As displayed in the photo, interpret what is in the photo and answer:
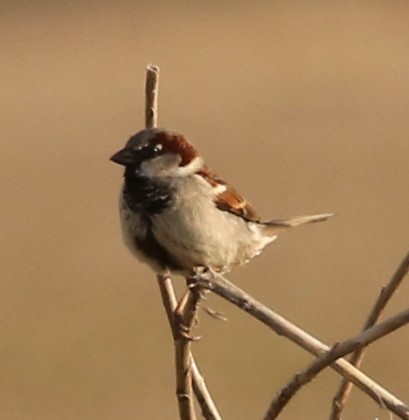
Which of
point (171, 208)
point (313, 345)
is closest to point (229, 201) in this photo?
point (171, 208)

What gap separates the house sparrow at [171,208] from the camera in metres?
2.80

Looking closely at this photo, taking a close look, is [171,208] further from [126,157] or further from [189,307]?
[189,307]

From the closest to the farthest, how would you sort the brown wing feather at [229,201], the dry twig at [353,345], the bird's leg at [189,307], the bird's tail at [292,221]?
the dry twig at [353,345]
the bird's leg at [189,307]
the brown wing feather at [229,201]
the bird's tail at [292,221]

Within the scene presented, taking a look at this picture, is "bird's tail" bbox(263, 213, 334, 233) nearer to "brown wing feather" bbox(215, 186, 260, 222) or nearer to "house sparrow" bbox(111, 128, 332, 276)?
"brown wing feather" bbox(215, 186, 260, 222)

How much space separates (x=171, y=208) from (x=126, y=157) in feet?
0.44

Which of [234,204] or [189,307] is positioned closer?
[189,307]

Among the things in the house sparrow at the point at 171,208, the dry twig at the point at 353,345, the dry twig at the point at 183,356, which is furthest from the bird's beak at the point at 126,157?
the dry twig at the point at 353,345

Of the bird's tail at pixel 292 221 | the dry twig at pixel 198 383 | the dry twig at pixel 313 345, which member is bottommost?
the bird's tail at pixel 292 221

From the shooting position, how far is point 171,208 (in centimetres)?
285

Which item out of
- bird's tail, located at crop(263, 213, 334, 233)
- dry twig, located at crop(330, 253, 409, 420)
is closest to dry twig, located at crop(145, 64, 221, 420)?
dry twig, located at crop(330, 253, 409, 420)

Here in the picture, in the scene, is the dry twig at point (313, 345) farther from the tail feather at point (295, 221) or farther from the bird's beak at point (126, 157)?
the tail feather at point (295, 221)

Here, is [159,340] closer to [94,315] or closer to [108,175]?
[94,315]

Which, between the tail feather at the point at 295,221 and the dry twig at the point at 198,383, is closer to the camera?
the dry twig at the point at 198,383

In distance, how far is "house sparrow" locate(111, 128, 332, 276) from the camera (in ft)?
9.20
